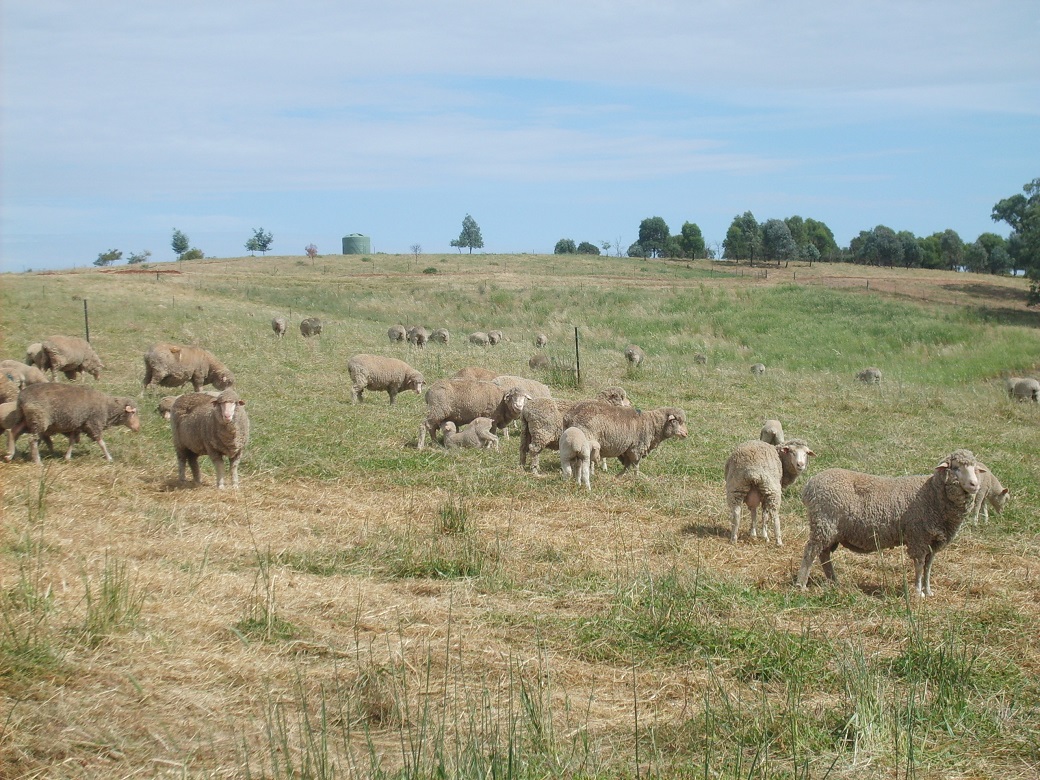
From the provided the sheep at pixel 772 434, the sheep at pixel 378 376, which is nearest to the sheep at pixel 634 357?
the sheep at pixel 378 376

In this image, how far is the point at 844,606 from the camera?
7.74 metres

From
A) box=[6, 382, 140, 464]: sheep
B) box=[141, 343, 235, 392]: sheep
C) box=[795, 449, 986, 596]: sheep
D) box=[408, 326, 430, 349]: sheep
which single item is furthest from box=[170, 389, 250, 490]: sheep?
box=[408, 326, 430, 349]: sheep

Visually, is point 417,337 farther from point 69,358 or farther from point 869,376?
point 869,376

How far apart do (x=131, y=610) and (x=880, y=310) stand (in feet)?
143

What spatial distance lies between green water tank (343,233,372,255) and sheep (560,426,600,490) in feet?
343

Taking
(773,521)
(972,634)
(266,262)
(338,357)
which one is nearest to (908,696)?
(972,634)

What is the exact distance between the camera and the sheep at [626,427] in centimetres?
1341

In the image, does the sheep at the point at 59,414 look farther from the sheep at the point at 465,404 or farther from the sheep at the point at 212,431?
the sheep at the point at 465,404

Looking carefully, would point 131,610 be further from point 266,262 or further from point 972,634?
point 266,262

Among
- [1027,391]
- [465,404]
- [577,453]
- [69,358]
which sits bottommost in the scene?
[1027,391]

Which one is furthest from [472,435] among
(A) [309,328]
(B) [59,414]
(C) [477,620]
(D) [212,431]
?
(A) [309,328]

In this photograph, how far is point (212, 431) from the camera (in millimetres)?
11633

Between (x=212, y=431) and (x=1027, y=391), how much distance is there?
2191 cm

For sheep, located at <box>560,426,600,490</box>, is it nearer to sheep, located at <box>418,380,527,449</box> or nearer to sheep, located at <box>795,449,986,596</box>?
sheep, located at <box>418,380,527,449</box>
